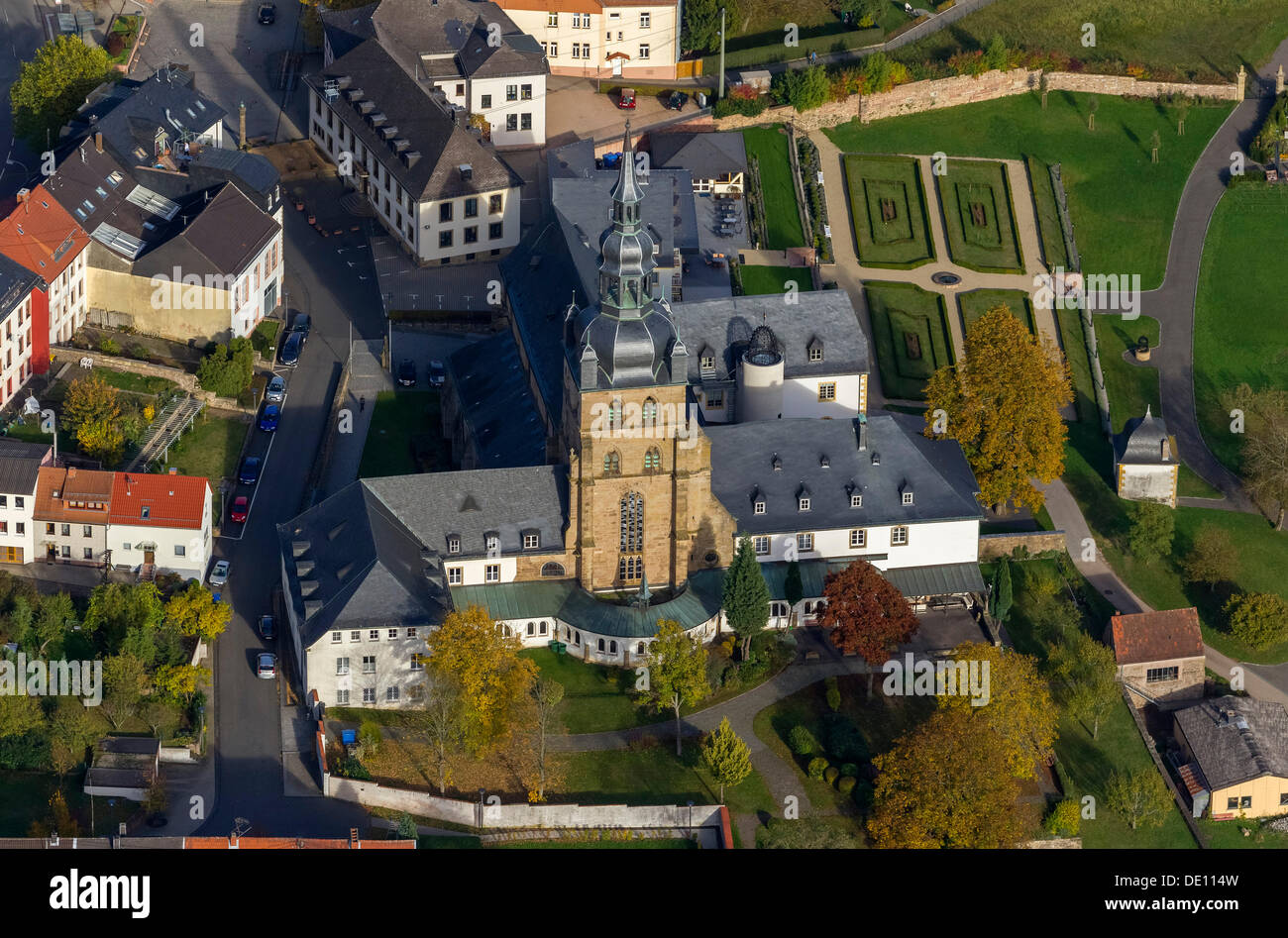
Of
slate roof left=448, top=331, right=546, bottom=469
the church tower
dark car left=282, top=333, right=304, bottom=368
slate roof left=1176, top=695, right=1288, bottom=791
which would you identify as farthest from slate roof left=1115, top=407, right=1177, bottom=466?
dark car left=282, top=333, right=304, bottom=368

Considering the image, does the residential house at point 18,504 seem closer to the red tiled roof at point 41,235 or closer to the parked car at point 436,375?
the red tiled roof at point 41,235

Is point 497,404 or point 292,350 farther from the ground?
point 292,350

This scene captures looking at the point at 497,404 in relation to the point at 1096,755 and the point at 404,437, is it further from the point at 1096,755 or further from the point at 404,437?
the point at 1096,755

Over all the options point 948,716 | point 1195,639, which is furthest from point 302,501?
point 1195,639

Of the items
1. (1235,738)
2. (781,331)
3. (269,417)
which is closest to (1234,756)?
(1235,738)

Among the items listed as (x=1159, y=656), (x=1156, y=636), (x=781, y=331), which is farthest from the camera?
(x=781, y=331)

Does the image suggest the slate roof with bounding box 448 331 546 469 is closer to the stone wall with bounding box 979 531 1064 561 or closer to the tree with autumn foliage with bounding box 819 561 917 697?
the tree with autumn foliage with bounding box 819 561 917 697

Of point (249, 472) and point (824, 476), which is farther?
point (249, 472)
